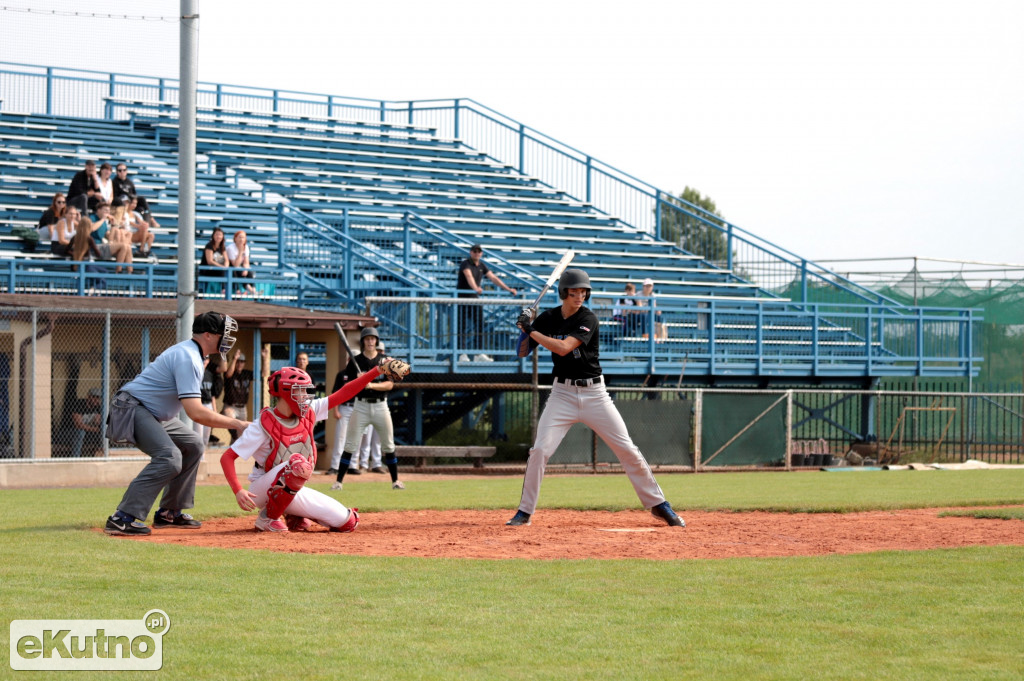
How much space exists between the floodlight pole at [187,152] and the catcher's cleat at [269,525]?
397cm

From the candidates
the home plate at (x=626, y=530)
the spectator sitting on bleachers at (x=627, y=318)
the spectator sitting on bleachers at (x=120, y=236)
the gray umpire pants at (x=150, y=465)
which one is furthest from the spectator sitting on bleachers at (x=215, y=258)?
the home plate at (x=626, y=530)

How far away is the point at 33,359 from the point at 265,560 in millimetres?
8830

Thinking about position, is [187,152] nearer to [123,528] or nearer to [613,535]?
[123,528]

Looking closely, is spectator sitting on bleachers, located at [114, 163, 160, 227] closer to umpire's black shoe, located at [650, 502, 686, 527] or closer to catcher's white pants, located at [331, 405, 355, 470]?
catcher's white pants, located at [331, 405, 355, 470]

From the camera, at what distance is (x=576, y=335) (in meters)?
10.1

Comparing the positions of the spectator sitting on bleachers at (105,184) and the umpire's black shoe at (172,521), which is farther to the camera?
the spectator sitting on bleachers at (105,184)

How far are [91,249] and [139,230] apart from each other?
106 centimetres

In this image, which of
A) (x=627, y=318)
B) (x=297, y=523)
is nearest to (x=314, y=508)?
(x=297, y=523)

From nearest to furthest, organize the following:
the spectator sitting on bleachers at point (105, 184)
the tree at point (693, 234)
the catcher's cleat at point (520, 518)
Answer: the catcher's cleat at point (520, 518) < the spectator sitting on bleachers at point (105, 184) < the tree at point (693, 234)

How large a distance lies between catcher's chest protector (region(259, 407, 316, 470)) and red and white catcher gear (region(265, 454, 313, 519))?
0.21 metres

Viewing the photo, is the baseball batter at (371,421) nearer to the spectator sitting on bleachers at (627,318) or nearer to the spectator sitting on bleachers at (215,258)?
the spectator sitting on bleachers at (215,258)

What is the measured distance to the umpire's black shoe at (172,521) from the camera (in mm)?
10203

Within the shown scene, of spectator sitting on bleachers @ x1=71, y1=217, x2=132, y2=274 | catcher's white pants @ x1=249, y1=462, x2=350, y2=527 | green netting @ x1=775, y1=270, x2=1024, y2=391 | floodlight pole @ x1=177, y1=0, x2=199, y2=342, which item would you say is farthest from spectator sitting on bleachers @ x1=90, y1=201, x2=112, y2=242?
green netting @ x1=775, y1=270, x2=1024, y2=391

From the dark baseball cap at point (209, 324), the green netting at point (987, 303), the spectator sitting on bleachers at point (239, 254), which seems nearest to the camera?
the dark baseball cap at point (209, 324)
